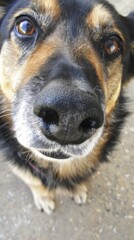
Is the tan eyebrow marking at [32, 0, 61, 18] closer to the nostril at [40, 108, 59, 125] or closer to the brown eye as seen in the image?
the brown eye

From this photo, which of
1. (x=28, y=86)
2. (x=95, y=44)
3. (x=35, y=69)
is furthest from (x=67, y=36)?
(x=28, y=86)

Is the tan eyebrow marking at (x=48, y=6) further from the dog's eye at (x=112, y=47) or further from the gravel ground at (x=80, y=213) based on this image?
the gravel ground at (x=80, y=213)

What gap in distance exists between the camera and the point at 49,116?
149cm

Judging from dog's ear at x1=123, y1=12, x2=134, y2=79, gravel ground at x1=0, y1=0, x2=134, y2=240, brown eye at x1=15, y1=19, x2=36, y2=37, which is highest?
brown eye at x1=15, y1=19, x2=36, y2=37

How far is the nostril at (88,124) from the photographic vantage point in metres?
1.52

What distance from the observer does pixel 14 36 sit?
207 centimetres

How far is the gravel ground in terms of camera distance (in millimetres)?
2844

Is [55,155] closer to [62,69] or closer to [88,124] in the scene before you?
[88,124]

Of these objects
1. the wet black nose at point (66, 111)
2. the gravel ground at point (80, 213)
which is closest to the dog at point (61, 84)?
the wet black nose at point (66, 111)

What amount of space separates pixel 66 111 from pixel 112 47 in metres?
0.86

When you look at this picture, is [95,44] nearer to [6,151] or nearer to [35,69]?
[35,69]

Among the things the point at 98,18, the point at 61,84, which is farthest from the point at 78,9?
the point at 61,84

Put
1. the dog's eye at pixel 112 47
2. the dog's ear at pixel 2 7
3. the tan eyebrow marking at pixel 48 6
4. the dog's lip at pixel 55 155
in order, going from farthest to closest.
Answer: the dog's ear at pixel 2 7 < the dog's eye at pixel 112 47 < the tan eyebrow marking at pixel 48 6 < the dog's lip at pixel 55 155

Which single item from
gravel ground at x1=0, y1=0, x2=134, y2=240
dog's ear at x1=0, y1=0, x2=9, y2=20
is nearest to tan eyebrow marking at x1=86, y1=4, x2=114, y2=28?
dog's ear at x1=0, y1=0, x2=9, y2=20
